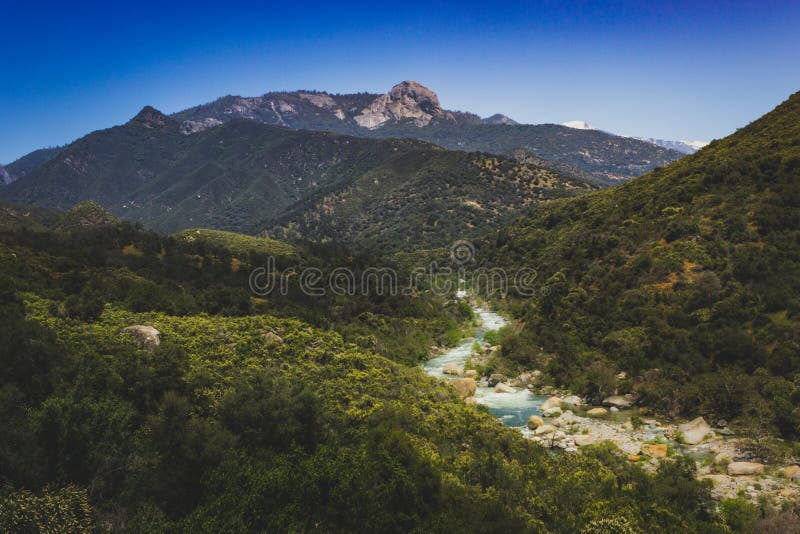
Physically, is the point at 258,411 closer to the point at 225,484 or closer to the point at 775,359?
the point at 225,484

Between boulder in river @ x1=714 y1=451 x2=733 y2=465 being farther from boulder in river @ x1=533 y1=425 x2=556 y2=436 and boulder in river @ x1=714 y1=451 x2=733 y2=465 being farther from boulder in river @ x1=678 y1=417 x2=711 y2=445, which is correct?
boulder in river @ x1=533 y1=425 x2=556 y2=436

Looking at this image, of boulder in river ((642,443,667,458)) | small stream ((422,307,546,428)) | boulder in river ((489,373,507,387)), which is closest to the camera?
boulder in river ((642,443,667,458))

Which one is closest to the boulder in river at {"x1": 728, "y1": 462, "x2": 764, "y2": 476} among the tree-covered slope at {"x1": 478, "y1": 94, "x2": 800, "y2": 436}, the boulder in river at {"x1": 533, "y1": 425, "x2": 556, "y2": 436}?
the tree-covered slope at {"x1": 478, "y1": 94, "x2": 800, "y2": 436}

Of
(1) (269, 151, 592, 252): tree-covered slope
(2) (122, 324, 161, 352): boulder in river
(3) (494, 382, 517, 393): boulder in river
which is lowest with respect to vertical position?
(3) (494, 382, 517, 393): boulder in river

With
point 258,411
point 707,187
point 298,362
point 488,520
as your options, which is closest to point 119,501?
point 258,411

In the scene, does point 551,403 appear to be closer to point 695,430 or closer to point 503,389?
point 503,389

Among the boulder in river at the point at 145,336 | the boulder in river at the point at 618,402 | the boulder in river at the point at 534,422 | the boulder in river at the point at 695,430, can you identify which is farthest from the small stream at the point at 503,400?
the boulder in river at the point at 145,336
